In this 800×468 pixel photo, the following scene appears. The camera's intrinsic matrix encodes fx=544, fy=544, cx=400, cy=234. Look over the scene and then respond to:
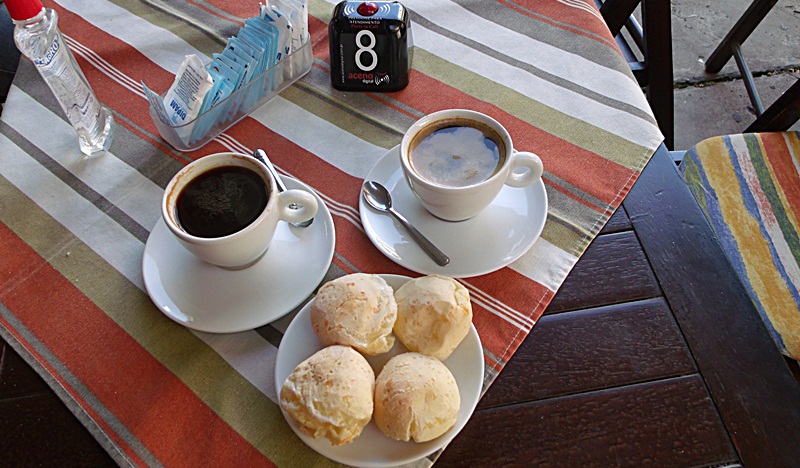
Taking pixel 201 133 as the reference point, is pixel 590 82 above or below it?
above

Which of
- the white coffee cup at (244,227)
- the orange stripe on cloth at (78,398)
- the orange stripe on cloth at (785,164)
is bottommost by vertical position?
the orange stripe on cloth at (78,398)

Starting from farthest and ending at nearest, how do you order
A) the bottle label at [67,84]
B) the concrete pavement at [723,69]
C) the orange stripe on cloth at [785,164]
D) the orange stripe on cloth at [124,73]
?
the concrete pavement at [723,69] → the orange stripe on cloth at [785,164] → the orange stripe on cloth at [124,73] → the bottle label at [67,84]

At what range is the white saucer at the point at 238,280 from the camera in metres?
0.71

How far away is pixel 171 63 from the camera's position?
1059 mm

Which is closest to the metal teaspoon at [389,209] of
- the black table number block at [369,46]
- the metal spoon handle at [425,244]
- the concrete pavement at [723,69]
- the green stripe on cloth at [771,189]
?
the metal spoon handle at [425,244]

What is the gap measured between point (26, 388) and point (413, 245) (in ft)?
1.72

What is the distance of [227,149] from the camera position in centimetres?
93

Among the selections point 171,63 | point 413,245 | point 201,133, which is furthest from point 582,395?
point 171,63

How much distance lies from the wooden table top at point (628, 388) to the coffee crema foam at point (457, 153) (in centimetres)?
20

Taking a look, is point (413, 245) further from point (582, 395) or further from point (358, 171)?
point (582, 395)

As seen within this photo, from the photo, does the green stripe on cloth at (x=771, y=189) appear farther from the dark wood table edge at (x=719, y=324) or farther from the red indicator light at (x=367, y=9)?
the red indicator light at (x=367, y=9)

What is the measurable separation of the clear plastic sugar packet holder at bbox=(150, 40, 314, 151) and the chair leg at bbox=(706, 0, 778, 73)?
1416mm

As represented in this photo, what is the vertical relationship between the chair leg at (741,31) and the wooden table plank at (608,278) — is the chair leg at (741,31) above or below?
above

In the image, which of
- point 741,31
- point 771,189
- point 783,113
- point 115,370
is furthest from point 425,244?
point 741,31
